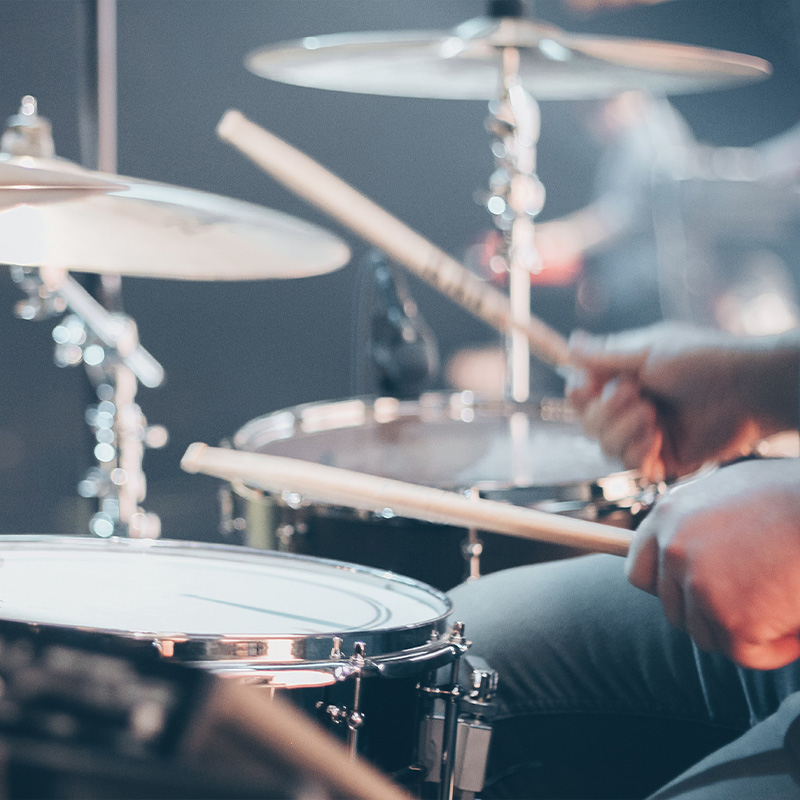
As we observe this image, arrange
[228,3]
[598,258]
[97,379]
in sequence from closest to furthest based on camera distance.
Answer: [97,379] < [228,3] < [598,258]

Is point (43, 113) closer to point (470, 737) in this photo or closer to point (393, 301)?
point (393, 301)

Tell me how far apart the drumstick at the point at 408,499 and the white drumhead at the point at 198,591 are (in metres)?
0.06

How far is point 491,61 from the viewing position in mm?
1599

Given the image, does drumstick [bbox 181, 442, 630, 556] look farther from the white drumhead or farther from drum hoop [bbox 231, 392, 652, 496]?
drum hoop [bbox 231, 392, 652, 496]

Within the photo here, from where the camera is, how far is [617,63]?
4.91ft

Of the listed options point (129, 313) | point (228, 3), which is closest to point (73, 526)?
point (129, 313)

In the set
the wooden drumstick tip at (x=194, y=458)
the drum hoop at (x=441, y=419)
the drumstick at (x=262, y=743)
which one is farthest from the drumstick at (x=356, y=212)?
the drumstick at (x=262, y=743)

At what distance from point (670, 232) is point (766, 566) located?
A: 316cm

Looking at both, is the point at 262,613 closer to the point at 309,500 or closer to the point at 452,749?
the point at 452,749

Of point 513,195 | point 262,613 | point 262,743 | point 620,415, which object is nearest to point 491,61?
point 513,195

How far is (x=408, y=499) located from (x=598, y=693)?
8.7 inches

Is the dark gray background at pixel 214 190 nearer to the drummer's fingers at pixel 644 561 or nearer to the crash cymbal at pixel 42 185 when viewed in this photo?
the crash cymbal at pixel 42 185

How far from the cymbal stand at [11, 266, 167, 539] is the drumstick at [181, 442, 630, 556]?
0.50 metres

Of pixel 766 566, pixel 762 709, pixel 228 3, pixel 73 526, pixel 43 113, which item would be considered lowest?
pixel 73 526
